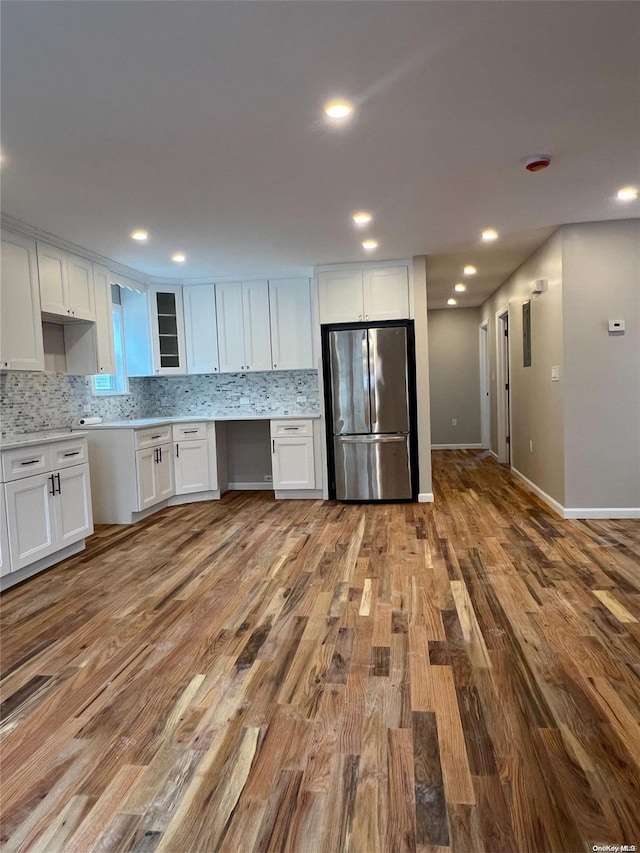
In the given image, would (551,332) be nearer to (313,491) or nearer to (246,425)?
(313,491)

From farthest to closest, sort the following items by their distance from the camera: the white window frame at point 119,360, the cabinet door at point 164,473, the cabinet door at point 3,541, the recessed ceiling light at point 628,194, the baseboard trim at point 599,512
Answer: the white window frame at point 119,360
the cabinet door at point 164,473
the baseboard trim at point 599,512
the recessed ceiling light at point 628,194
the cabinet door at point 3,541

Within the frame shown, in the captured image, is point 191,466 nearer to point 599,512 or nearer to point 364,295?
point 364,295

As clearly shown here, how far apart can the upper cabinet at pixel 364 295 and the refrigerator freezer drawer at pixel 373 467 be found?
3.93 ft

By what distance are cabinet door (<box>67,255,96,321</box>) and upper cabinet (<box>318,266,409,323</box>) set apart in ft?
6.95

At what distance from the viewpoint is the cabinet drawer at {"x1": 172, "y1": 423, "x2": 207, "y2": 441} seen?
211 inches

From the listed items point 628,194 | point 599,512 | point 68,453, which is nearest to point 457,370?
point 599,512

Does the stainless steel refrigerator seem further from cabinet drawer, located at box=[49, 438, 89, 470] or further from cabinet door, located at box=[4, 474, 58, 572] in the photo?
cabinet door, located at box=[4, 474, 58, 572]

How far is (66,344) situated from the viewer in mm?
4605

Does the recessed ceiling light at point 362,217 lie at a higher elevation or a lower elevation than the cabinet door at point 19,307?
higher

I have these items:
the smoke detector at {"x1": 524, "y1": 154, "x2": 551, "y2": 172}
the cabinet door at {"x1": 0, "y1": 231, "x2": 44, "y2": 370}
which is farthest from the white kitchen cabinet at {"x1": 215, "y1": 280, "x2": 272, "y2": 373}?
the smoke detector at {"x1": 524, "y1": 154, "x2": 551, "y2": 172}

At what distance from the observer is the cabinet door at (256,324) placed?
565 cm

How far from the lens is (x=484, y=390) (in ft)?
28.2

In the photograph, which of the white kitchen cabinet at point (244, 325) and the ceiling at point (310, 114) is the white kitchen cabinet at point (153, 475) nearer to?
the white kitchen cabinet at point (244, 325)

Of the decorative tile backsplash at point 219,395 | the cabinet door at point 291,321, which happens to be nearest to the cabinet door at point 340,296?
the cabinet door at point 291,321
